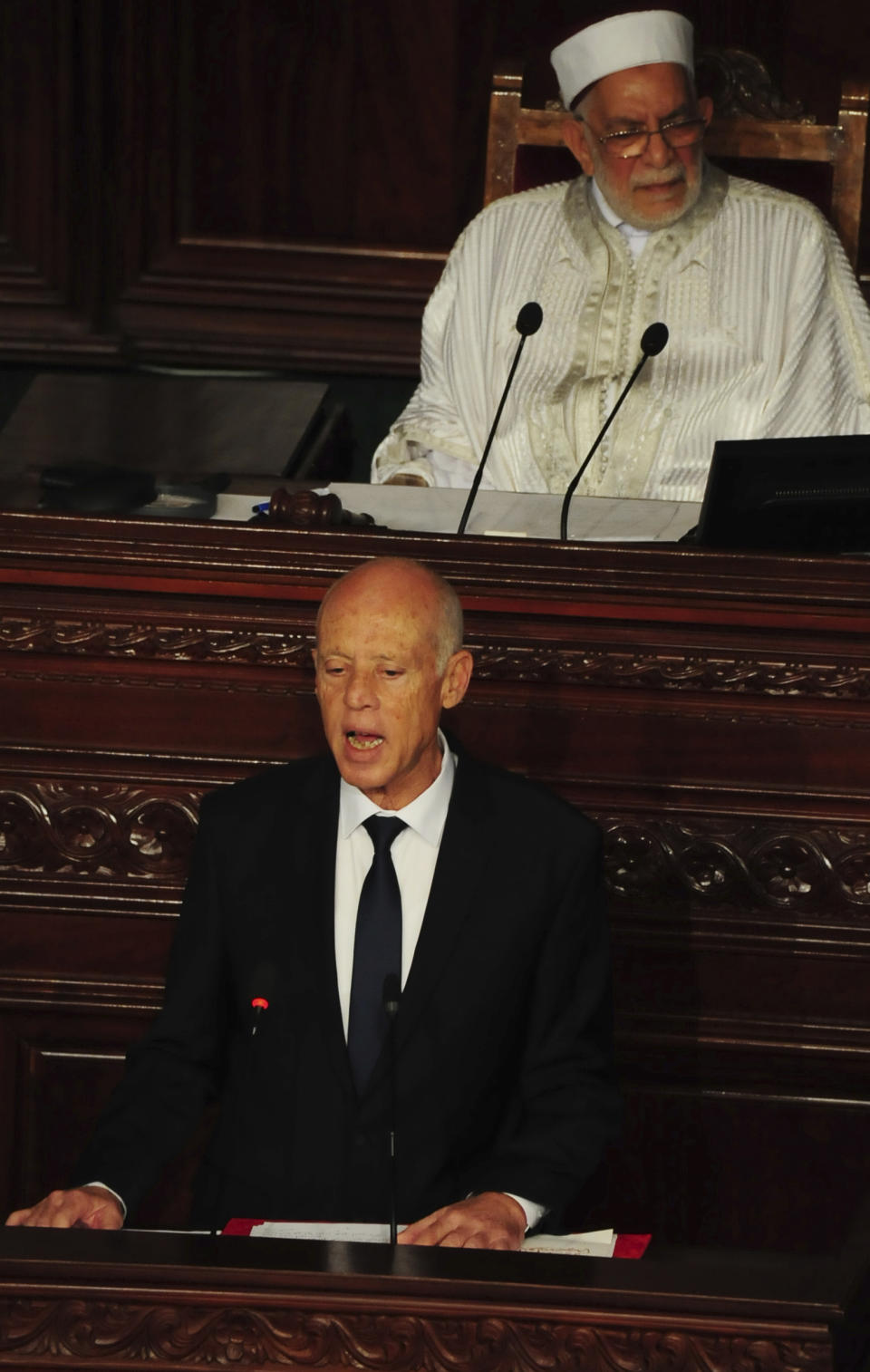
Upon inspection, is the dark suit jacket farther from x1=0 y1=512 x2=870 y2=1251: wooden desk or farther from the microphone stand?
x1=0 y1=512 x2=870 y2=1251: wooden desk

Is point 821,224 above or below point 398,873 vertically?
above

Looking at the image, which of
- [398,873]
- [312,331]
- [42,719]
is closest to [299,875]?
[398,873]

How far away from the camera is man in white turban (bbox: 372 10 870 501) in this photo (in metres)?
4.37

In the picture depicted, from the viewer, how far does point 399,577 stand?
2555mm

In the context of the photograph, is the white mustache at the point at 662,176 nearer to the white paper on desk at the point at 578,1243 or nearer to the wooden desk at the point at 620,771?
the wooden desk at the point at 620,771

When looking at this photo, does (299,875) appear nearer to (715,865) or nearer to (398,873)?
(398,873)

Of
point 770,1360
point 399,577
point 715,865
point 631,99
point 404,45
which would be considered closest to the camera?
point 770,1360

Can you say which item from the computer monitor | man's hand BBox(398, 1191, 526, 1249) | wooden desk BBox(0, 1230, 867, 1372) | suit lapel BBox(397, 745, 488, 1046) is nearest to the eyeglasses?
the computer monitor

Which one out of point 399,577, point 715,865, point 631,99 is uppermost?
point 631,99

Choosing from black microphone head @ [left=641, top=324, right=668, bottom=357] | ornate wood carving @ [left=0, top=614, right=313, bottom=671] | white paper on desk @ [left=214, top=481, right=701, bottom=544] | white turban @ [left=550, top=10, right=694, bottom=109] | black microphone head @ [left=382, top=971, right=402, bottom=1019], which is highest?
white turban @ [left=550, top=10, right=694, bottom=109]

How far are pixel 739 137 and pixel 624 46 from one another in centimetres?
61

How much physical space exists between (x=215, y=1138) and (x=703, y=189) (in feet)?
8.85

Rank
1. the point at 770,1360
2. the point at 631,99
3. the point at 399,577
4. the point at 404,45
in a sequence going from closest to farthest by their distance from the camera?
the point at 770,1360, the point at 399,577, the point at 631,99, the point at 404,45

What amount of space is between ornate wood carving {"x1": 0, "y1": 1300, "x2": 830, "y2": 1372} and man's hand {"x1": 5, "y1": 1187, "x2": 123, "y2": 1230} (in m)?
0.42
